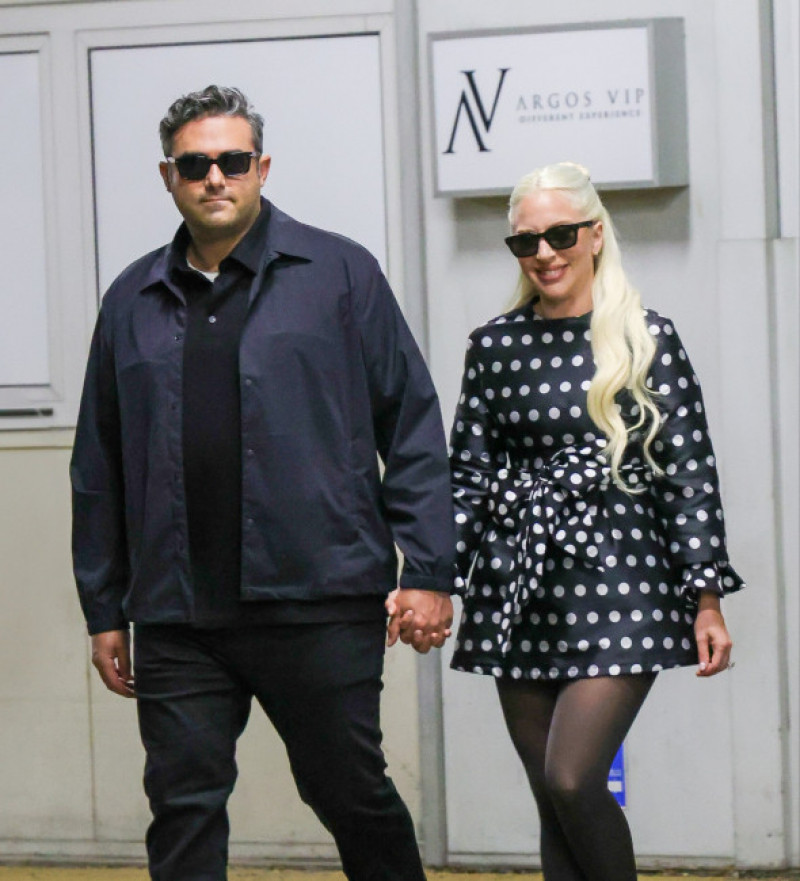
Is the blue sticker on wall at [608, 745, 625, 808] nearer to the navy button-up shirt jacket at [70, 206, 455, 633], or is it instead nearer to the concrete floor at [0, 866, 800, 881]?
the concrete floor at [0, 866, 800, 881]

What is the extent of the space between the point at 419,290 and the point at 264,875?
74.0 inches

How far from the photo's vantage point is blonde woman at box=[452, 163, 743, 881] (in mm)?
3627

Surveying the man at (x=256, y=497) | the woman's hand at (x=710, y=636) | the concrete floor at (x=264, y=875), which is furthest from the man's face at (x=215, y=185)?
the concrete floor at (x=264, y=875)

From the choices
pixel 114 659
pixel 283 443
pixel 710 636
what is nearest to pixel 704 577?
pixel 710 636

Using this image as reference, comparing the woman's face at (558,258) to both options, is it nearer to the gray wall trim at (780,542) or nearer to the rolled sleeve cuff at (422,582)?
the rolled sleeve cuff at (422,582)

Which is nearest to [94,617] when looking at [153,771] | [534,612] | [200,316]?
[153,771]

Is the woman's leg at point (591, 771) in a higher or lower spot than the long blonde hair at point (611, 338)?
lower

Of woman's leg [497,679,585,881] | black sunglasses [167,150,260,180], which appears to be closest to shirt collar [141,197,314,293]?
black sunglasses [167,150,260,180]

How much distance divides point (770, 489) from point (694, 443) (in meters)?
1.35

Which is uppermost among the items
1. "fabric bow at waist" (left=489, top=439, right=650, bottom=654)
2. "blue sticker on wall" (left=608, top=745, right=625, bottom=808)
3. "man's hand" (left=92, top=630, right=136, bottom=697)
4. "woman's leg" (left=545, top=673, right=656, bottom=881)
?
"fabric bow at waist" (left=489, top=439, right=650, bottom=654)

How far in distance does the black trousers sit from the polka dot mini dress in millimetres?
296

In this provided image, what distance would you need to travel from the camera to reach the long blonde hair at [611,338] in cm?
363

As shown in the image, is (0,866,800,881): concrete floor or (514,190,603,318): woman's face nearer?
(514,190,603,318): woman's face

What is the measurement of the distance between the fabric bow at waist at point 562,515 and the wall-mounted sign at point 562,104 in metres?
1.45
